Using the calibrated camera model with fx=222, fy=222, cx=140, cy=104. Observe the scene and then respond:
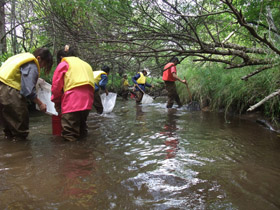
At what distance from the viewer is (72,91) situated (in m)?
3.25

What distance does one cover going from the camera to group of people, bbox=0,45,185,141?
2990mm

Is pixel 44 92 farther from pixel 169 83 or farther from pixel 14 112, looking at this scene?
pixel 169 83

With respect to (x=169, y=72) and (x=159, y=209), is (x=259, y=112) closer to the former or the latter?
(x=169, y=72)

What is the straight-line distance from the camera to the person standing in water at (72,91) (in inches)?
128

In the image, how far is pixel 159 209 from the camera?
147cm

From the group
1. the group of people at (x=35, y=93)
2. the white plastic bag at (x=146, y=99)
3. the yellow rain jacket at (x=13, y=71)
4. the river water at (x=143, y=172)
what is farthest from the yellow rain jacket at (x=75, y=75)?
the white plastic bag at (x=146, y=99)

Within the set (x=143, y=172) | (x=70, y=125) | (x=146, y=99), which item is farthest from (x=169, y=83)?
(x=143, y=172)

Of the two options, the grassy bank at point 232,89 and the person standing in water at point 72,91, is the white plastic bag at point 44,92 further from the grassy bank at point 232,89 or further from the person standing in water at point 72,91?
the grassy bank at point 232,89

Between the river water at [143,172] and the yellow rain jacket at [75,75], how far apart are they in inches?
34.1

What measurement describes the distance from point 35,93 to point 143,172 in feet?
6.20

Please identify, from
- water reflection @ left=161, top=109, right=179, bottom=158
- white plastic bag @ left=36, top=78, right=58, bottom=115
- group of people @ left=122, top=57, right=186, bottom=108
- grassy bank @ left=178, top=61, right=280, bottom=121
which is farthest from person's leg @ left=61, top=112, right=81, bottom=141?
grassy bank @ left=178, top=61, right=280, bottom=121

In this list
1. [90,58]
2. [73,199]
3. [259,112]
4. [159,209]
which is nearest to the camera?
[159,209]

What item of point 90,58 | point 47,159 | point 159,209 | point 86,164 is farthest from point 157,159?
point 90,58

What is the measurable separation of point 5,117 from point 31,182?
167 centimetres
